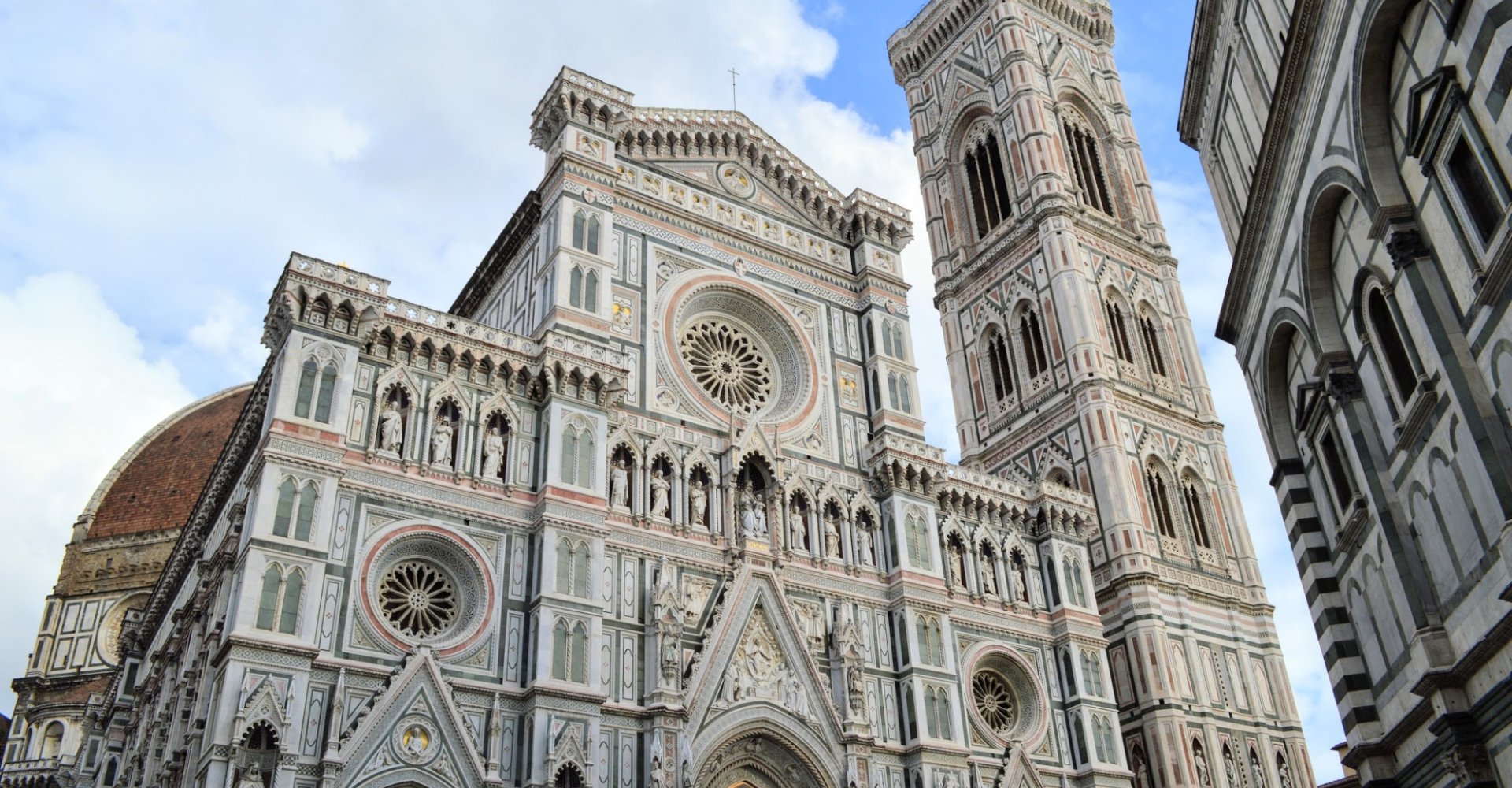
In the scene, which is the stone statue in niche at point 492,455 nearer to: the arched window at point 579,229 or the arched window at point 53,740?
the arched window at point 579,229

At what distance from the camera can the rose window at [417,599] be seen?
19359 mm

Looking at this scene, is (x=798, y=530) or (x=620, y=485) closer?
(x=620, y=485)

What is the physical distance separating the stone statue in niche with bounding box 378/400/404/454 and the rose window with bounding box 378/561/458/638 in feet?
6.71

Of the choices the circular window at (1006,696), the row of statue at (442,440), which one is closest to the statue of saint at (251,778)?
the row of statue at (442,440)

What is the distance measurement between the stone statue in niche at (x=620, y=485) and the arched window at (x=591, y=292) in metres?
3.32

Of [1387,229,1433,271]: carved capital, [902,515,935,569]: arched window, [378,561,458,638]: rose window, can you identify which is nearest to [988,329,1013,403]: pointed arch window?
[902,515,935,569]: arched window

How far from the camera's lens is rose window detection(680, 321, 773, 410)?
85.5 ft

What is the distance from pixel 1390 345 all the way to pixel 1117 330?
888 inches

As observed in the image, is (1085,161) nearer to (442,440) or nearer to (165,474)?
(442,440)

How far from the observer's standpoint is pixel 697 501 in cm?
2366

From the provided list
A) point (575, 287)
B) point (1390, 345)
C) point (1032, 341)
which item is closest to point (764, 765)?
point (575, 287)

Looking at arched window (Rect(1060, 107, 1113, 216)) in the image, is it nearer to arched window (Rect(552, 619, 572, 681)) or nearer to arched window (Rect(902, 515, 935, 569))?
arched window (Rect(902, 515, 935, 569))

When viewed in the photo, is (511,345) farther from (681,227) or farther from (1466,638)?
(1466,638)

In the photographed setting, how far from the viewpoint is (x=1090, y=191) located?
1545 inches
